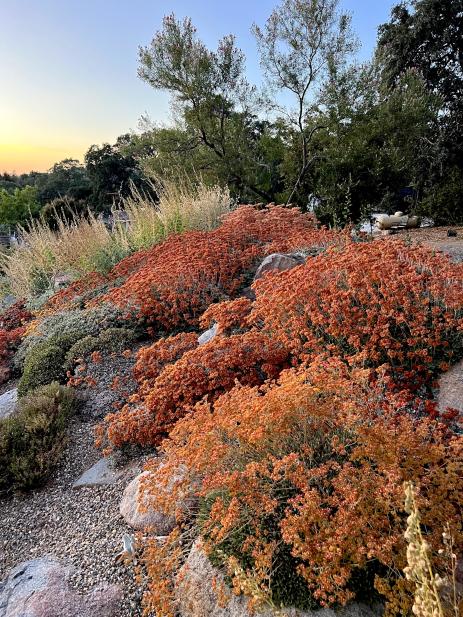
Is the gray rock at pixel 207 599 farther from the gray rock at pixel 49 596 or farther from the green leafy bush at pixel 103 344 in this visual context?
the green leafy bush at pixel 103 344

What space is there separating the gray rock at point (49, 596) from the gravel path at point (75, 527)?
0.20 feet

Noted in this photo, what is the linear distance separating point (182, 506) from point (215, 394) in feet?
3.92

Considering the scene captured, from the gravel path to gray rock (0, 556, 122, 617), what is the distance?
60 millimetres

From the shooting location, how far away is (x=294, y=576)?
192cm

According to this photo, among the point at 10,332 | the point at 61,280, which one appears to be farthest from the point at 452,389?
the point at 61,280

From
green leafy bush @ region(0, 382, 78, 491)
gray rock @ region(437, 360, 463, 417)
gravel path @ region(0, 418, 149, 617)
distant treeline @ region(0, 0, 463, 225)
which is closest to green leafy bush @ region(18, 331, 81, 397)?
green leafy bush @ region(0, 382, 78, 491)

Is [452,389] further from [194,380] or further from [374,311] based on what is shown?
[194,380]

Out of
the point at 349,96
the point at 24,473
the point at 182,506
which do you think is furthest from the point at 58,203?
the point at 182,506

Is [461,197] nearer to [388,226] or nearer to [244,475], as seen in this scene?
[388,226]

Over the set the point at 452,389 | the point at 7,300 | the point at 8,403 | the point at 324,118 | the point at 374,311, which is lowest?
the point at 7,300

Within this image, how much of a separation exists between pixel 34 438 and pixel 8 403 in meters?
1.28

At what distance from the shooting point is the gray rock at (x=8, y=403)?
461 cm

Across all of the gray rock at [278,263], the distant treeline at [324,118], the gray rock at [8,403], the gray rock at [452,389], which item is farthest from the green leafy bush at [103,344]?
the distant treeline at [324,118]

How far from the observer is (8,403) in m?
4.83
